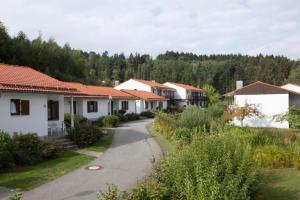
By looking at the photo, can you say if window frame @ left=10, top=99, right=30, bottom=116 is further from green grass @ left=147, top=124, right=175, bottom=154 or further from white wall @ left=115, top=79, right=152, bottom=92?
white wall @ left=115, top=79, right=152, bottom=92

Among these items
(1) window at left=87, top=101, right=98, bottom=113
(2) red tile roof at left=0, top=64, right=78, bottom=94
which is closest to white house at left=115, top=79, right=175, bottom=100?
(1) window at left=87, top=101, right=98, bottom=113

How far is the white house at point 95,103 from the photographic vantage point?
32.7 meters

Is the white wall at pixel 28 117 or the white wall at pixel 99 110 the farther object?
the white wall at pixel 99 110

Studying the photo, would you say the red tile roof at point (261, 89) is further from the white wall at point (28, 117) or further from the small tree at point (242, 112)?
the white wall at point (28, 117)

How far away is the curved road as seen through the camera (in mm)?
10461

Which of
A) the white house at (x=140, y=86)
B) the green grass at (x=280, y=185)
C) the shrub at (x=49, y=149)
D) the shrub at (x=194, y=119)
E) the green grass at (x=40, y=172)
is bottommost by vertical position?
the green grass at (x=280, y=185)

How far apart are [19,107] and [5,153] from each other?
411 cm

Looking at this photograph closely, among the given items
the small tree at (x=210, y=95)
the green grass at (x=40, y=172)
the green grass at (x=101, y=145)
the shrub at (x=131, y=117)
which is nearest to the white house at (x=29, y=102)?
the green grass at (x=101, y=145)

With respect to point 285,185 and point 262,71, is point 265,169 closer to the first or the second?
point 285,185

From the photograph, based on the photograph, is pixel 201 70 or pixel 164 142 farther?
pixel 201 70

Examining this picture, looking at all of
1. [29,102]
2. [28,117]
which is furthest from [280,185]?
[29,102]

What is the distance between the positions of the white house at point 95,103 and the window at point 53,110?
730 cm

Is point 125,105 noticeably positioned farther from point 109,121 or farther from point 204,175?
point 204,175

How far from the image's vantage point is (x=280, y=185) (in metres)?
11.2
